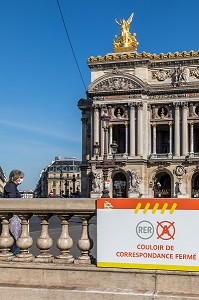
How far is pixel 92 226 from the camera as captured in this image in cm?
693

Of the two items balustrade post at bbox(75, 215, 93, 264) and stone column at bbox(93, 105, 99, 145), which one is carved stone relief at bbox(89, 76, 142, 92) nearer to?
stone column at bbox(93, 105, 99, 145)

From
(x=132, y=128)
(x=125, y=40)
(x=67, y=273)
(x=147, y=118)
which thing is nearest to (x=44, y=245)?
(x=67, y=273)

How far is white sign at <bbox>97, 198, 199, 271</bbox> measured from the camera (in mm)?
5734

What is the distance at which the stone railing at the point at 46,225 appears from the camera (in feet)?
20.6

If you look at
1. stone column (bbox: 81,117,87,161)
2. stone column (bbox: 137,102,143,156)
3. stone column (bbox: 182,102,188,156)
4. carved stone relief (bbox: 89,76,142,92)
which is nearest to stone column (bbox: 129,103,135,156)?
stone column (bbox: 137,102,143,156)

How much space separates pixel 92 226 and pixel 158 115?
5569 centimetres

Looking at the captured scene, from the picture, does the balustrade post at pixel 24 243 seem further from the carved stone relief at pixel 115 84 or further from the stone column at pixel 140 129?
the carved stone relief at pixel 115 84

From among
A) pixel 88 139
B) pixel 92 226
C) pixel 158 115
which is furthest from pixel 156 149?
pixel 92 226

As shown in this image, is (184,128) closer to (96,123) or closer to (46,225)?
(96,123)

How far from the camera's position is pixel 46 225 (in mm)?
6457

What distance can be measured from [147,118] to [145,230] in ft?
183

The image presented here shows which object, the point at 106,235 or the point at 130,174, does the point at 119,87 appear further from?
the point at 106,235

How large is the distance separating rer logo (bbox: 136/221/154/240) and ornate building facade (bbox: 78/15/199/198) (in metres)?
52.2

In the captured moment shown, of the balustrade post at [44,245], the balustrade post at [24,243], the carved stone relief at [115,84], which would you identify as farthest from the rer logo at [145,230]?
the carved stone relief at [115,84]
